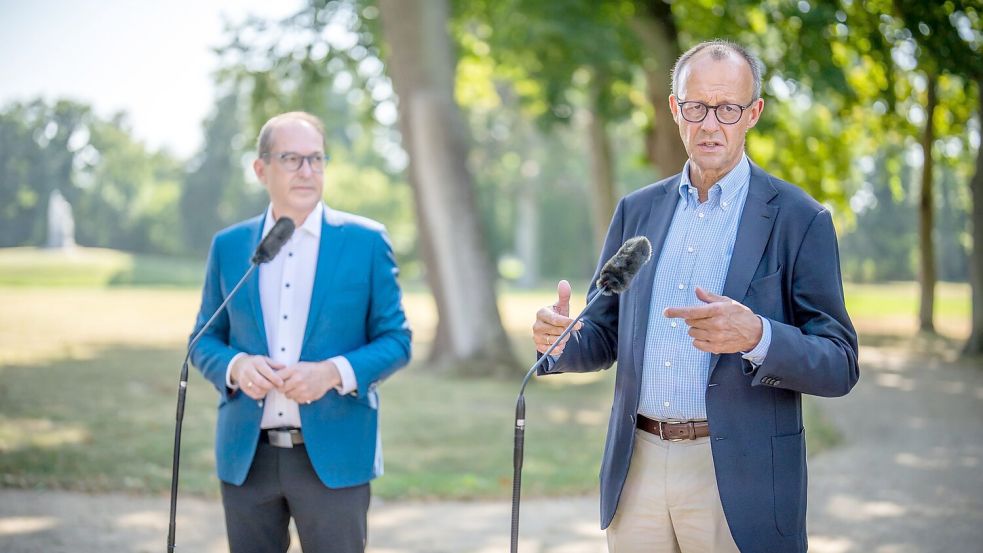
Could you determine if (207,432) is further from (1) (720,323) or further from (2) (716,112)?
(1) (720,323)

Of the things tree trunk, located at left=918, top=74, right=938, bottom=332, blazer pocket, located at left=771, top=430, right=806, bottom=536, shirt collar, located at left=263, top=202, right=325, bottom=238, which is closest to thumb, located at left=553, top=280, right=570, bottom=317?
blazer pocket, located at left=771, top=430, right=806, bottom=536

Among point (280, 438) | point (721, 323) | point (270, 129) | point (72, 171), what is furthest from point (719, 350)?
point (72, 171)

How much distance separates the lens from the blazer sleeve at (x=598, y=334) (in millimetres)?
3166

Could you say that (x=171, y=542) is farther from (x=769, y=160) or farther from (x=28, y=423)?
(x=769, y=160)

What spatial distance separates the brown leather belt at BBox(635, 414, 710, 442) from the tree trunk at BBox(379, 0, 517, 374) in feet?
36.1

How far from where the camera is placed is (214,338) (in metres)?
3.85

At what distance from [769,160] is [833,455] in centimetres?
1072

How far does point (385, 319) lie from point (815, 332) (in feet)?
5.52

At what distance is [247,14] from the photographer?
1803 centimetres

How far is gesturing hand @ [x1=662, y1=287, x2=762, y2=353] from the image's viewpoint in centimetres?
258

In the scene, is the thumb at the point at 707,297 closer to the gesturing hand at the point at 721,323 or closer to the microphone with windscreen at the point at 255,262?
the gesturing hand at the point at 721,323

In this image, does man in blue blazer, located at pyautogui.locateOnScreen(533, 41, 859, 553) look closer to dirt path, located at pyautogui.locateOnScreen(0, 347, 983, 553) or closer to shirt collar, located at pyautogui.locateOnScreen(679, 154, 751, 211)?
shirt collar, located at pyautogui.locateOnScreen(679, 154, 751, 211)

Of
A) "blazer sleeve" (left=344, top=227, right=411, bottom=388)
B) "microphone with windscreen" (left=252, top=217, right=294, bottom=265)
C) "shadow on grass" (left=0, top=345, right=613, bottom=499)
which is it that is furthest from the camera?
"shadow on grass" (left=0, top=345, right=613, bottom=499)

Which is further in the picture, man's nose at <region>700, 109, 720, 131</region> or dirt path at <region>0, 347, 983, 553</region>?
dirt path at <region>0, 347, 983, 553</region>
